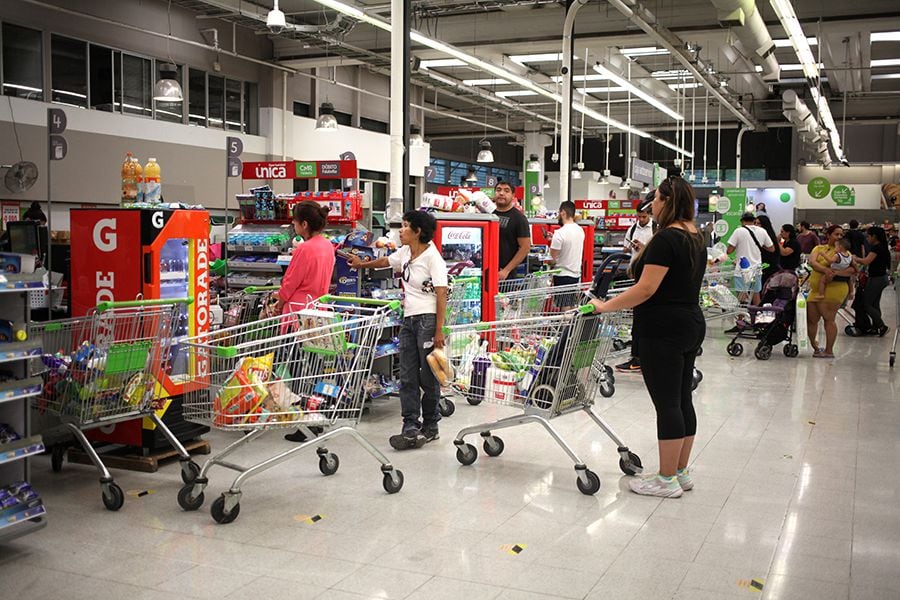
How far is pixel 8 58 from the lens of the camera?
1319 cm

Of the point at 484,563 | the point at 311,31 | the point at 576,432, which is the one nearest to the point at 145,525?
the point at 484,563

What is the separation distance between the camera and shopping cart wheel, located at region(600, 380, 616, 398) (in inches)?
316

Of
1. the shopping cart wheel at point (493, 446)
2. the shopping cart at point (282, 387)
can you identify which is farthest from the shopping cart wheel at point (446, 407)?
the shopping cart at point (282, 387)

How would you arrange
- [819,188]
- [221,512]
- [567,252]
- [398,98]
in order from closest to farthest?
[221,512] → [398,98] → [567,252] → [819,188]

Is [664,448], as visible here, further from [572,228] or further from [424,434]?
[572,228]

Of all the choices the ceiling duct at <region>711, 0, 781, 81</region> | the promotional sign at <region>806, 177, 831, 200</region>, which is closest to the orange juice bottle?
the ceiling duct at <region>711, 0, 781, 81</region>

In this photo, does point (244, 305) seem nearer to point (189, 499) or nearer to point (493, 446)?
point (493, 446)

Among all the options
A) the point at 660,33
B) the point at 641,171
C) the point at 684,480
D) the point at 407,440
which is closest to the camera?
the point at 684,480

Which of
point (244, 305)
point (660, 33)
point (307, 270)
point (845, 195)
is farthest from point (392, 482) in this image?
point (845, 195)

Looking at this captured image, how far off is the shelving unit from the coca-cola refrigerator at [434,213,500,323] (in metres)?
4.26

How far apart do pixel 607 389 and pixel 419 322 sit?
287 centimetres

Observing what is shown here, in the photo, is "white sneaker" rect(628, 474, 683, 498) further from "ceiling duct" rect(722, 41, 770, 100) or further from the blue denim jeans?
"ceiling duct" rect(722, 41, 770, 100)

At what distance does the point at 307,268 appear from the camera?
6.05 metres

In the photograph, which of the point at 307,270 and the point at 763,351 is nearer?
the point at 307,270
